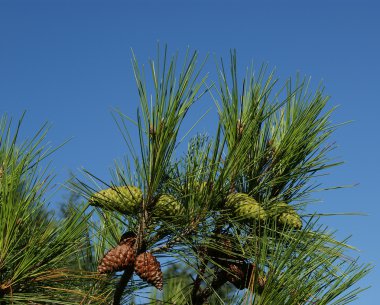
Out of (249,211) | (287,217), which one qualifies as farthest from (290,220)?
(249,211)

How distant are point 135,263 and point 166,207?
0.70ft

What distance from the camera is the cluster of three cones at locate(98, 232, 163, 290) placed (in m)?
2.04

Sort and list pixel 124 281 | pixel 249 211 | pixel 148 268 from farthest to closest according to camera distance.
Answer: pixel 249 211
pixel 124 281
pixel 148 268

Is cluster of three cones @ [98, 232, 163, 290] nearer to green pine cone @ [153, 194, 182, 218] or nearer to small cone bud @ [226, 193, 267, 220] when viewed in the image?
green pine cone @ [153, 194, 182, 218]

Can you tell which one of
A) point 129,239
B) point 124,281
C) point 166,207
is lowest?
point 124,281

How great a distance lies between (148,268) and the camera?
204cm

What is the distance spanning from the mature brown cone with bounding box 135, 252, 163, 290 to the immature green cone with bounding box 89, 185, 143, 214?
17 centimetres

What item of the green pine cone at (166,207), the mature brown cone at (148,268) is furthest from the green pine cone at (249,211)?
the mature brown cone at (148,268)

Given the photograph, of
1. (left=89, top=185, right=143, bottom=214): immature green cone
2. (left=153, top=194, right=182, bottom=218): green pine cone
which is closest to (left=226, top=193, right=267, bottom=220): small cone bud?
(left=153, top=194, right=182, bottom=218): green pine cone

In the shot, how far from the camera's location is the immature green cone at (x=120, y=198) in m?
2.11

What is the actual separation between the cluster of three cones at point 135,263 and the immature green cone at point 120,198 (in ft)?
0.43

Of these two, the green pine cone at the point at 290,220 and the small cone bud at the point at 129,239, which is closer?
the small cone bud at the point at 129,239

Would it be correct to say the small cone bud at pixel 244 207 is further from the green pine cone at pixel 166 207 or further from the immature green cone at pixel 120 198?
the immature green cone at pixel 120 198

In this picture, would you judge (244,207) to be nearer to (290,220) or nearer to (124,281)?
(290,220)
